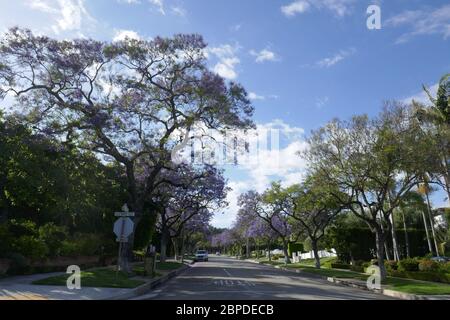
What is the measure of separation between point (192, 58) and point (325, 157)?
9.99m

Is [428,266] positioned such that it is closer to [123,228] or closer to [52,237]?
[123,228]

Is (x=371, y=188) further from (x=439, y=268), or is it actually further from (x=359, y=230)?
(x=359, y=230)

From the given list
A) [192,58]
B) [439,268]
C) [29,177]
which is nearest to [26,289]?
[29,177]

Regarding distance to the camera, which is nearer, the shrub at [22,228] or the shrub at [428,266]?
the shrub at [22,228]

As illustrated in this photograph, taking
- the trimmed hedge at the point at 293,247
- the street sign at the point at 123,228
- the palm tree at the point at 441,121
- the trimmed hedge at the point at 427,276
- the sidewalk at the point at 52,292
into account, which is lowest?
the sidewalk at the point at 52,292

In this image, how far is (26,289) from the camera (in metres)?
14.9

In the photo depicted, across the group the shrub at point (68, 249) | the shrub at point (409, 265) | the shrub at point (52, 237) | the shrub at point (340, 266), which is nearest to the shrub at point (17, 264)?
the shrub at point (52, 237)

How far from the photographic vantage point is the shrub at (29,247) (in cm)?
2022

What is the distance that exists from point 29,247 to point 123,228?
5.31 meters

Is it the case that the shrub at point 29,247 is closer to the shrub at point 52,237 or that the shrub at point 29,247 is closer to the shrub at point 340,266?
the shrub at point 52,237

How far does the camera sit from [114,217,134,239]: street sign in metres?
18.8

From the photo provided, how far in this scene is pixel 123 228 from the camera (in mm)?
18906

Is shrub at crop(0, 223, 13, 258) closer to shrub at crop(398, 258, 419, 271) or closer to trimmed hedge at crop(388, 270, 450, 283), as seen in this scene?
trimmed hedge at crop(388, 270, 450, 283)

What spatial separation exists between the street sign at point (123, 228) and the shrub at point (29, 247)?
4.87 meters
